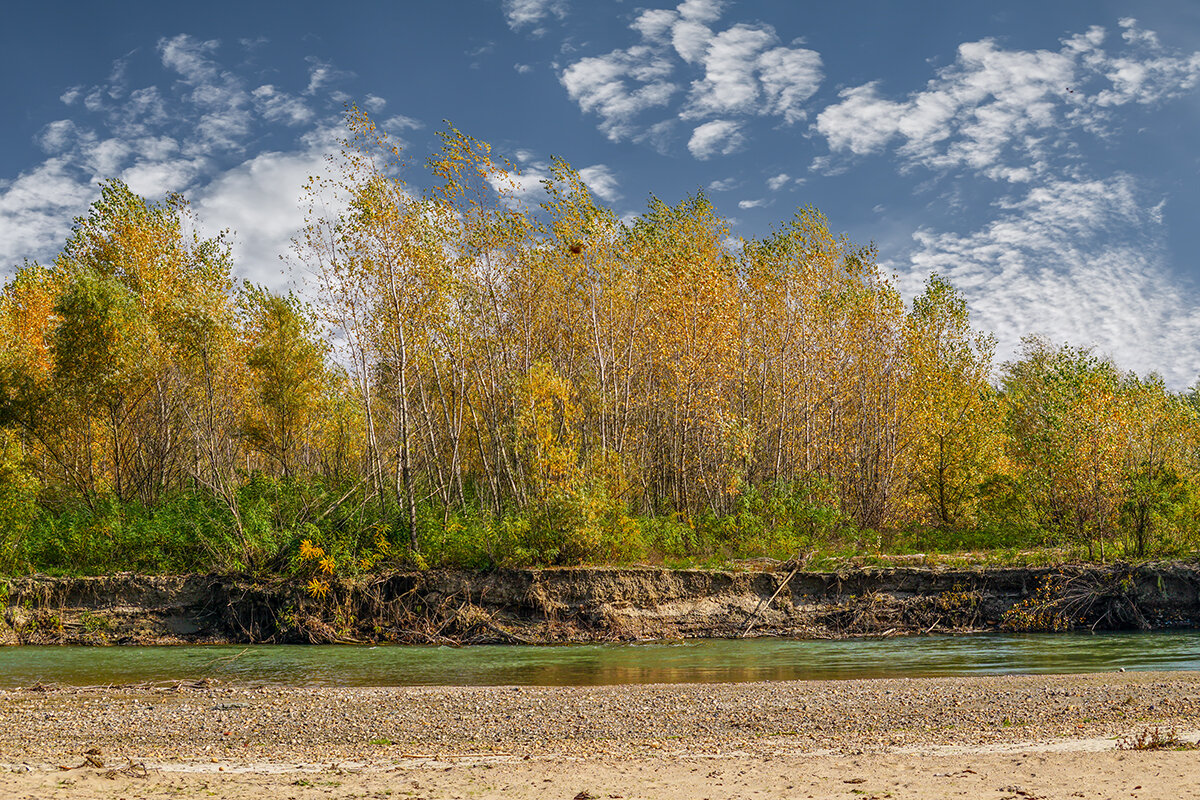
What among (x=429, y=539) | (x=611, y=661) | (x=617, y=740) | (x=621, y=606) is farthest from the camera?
(x=429, y=539)

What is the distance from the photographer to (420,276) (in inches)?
757

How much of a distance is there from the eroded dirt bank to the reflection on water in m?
0.72

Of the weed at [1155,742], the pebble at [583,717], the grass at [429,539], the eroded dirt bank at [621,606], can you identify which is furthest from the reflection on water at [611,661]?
the weed at [1155,742]

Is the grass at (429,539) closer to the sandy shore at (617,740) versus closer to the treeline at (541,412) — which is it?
the treeline at (541,412)

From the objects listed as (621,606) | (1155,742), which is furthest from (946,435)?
(1155,742)

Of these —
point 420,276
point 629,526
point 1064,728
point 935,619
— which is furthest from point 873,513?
point 1064,728

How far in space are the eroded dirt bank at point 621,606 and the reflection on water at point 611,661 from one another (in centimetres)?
72

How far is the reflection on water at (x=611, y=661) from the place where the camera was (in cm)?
1238

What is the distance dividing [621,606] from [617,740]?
957 centimetres

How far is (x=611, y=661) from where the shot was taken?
14.1 m

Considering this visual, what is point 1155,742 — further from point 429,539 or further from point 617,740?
point 429,539

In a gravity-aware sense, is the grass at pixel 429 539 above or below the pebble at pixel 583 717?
above

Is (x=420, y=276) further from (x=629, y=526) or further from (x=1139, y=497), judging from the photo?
(x=1139, y=497)

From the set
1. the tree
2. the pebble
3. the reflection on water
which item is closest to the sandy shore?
the pebble
